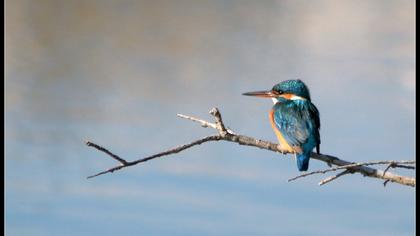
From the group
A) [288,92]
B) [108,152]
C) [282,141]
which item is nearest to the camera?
[108,152]

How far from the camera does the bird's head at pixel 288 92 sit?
337 cm

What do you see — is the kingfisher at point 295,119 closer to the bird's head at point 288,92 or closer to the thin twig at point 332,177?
the bird's head at point 288,92

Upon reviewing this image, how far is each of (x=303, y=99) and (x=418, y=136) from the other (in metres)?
1.52

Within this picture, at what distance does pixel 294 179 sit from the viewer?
177 centimetres

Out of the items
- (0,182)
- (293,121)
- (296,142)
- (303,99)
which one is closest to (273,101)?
(303,99)

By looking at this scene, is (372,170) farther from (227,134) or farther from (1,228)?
(1,228)

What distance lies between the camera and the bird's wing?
9.49 ft

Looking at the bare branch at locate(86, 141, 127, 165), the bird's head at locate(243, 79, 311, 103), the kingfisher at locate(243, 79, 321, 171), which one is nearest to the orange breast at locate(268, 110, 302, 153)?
the kingfisher at locate(243, 79, 321, 171)

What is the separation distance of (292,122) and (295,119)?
0.11 ft

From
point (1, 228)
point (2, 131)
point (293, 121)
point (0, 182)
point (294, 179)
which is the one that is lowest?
point (294, 179)

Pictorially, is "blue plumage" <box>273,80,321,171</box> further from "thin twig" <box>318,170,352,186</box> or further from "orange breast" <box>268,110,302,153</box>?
"thin twig" <box>318,170,352,186</box>

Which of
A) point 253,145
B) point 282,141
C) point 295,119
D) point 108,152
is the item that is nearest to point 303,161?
point 282,141

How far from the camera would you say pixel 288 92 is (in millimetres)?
3416

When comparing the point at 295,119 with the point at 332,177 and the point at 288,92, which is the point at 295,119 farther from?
the point at 332,177
